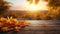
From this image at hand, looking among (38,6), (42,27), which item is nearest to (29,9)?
(38,6)

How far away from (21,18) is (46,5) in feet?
1.10

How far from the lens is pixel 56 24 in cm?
179

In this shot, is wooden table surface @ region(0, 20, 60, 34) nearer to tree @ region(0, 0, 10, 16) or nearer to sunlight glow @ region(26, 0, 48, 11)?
sunlight glow @ region(26, 0, 48, 11)

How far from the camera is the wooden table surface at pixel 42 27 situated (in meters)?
1.63

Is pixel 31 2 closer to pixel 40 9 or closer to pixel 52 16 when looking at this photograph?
pixel 40 9

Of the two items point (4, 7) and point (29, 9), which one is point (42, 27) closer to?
point (29, 9)

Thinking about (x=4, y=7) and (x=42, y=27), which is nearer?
(x=42, y=27)

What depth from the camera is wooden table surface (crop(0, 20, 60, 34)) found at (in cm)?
163

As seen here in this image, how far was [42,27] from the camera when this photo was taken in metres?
1.73

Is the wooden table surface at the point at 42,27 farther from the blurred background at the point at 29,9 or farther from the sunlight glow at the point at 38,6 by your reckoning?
the sunlight glow at the point at 38,6

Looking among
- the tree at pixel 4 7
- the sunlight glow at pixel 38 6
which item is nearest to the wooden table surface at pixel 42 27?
the sunlight glow at pixel 38 6

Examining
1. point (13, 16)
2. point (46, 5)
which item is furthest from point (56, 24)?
point (13, 16)

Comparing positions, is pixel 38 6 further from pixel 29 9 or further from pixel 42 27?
pixel 42 27

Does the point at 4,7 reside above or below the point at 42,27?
above
